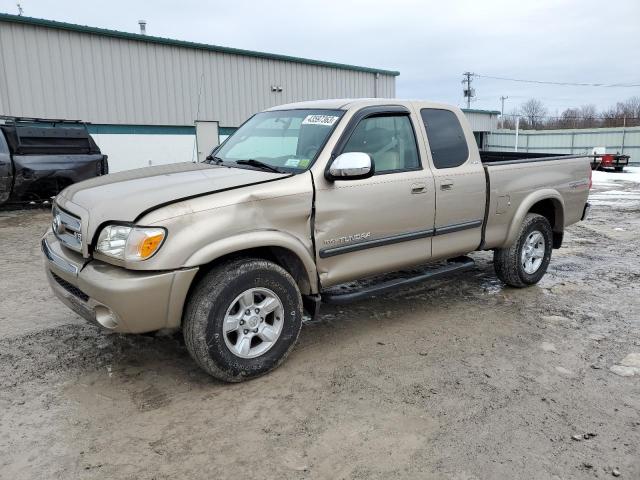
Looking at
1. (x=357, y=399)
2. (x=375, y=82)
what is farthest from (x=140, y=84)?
(x=357, y=399)

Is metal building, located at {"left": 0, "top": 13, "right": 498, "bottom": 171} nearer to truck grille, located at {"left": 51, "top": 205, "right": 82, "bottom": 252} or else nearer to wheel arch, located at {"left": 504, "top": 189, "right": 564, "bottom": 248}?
truck grille, located at {"left": 51, "top": 205, "right": 82, "bottom": 252}

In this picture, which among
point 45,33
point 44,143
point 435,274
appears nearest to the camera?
point 435,274

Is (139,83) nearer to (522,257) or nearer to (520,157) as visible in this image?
(520,157)

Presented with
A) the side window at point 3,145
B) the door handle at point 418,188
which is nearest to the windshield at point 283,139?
the door handle at point 418,188

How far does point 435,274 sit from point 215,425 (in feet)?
8.20

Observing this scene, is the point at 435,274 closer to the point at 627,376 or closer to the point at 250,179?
the point at 627,376

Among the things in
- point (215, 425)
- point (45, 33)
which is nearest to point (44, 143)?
point (45, 33)

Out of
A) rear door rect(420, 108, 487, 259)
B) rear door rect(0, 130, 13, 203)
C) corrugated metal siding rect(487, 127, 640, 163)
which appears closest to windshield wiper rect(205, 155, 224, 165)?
rear door rect(420, 108, 487, 259)

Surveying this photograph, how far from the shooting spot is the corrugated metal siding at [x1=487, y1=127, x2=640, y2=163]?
30531 millimetres

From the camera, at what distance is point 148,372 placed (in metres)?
3.71

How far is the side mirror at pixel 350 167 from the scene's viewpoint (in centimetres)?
369

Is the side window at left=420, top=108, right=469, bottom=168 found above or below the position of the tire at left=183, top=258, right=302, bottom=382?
above

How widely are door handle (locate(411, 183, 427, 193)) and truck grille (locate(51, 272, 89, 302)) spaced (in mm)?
2603

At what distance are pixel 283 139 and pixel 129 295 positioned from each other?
1911mm
